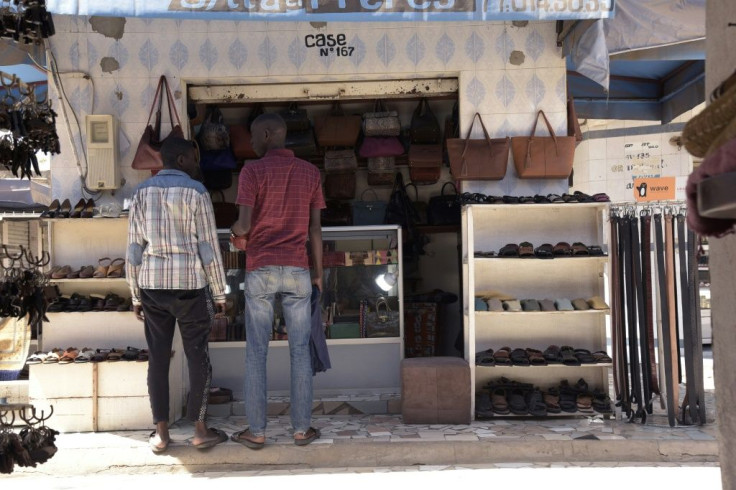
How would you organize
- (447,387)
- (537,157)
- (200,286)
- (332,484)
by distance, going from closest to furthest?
(332,484), (200,286), (447,387), (537,157)

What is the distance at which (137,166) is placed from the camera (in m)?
6.56

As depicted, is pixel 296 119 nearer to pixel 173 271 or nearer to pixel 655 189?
pixel 173 271

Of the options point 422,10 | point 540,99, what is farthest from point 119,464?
point 540,99

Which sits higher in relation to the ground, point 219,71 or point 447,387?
point 219,71

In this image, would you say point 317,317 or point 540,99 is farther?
point 540,99

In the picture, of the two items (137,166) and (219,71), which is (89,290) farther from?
(219,71)

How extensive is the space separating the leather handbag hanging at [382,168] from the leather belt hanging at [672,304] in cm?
363

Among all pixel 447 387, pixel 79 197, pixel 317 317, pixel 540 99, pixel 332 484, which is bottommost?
pixel 332 484

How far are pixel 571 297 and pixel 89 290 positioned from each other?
4.41m

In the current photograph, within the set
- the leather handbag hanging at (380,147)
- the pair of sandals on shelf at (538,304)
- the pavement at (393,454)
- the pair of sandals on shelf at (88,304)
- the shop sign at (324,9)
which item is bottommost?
the pavement at (393,454)

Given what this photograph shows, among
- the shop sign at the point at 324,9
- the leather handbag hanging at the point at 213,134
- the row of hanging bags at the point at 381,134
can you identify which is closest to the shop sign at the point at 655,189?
the row of hanging bags at the point at 381,134

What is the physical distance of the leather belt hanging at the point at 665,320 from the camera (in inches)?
238

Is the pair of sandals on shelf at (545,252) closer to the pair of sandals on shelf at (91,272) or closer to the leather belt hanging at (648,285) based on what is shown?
the leather belt hanging at (648,285)

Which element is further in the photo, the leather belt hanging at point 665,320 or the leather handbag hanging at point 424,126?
the leather handbag hanging at point 424,126
